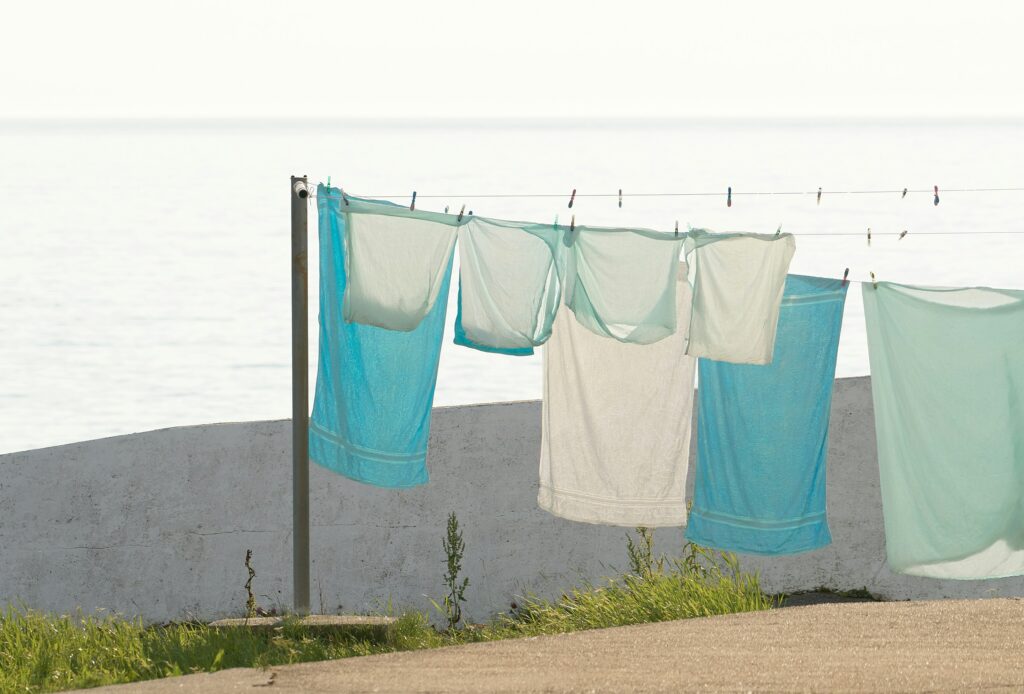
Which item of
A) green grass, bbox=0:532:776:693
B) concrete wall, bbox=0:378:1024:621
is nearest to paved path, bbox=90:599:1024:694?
green grass, bbox=0:532:776:693

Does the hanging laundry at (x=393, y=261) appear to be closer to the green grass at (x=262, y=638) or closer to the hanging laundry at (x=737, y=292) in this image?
the hanging laundry at (x=737, y=292)

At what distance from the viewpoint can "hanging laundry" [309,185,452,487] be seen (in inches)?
227

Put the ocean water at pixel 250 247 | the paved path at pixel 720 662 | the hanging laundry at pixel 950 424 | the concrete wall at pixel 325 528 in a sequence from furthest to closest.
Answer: the ocean water at pixel 250 247
the concrete wall at pixel 325 528
the hanging laundry at pixel 950 424
the paved path at pixel 720 662

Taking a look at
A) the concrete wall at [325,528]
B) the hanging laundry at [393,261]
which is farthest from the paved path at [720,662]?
the concrete wall at [325,528]

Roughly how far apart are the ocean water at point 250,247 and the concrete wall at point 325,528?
2047 millimetres

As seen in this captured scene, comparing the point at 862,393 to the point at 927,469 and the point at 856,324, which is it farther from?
the point at 856,324

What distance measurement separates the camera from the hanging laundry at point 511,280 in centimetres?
561

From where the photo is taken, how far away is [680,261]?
5.64 meters

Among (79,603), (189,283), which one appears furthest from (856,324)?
(79,603)

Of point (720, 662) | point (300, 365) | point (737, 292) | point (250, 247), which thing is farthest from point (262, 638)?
point (250, 247)

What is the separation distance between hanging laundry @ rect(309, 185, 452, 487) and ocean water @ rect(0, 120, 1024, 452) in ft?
6.05

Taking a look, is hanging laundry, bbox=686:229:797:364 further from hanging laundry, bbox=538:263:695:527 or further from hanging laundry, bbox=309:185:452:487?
hanging laundry, bbox=309:185:452:487

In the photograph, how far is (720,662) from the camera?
5.07m

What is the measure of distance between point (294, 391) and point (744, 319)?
1.95m
